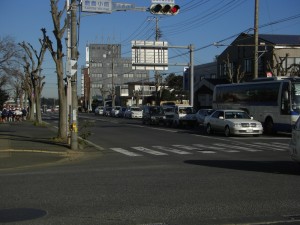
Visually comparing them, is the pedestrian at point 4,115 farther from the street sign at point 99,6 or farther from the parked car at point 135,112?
the street sign at point 99,6

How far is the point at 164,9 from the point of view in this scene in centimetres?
1980

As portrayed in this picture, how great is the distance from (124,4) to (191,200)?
13.3 m

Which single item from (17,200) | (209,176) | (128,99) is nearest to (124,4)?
(209,176)

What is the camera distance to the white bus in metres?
28.0

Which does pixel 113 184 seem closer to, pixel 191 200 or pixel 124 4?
pixel 191 200

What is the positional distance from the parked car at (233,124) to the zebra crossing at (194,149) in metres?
4.70

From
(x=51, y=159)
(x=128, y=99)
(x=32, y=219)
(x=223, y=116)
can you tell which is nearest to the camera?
(x=32, y=219)

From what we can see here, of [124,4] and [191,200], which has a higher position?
[124,4]

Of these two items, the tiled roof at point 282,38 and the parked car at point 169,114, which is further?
the tiled roof at point 282,38

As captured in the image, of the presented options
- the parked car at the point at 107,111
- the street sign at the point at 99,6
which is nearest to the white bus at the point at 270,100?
the street sign at the point at 99,6

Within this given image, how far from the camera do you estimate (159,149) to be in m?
20.5

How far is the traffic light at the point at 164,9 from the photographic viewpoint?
64.6ft

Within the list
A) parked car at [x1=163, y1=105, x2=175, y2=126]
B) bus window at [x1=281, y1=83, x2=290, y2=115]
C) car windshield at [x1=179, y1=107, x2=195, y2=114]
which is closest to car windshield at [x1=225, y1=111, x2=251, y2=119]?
bus window at [x1=281, y1=83, x2=290, y2=115]

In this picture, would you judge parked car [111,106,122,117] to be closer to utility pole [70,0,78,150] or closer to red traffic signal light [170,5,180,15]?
utility pole [70,0,78,150]
